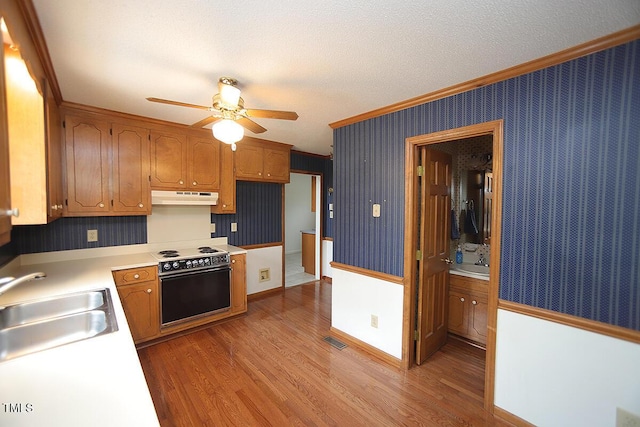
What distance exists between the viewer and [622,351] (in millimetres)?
1494

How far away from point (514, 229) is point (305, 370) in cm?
206

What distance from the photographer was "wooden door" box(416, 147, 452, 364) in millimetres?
2490

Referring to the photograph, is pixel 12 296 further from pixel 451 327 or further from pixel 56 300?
pixel 451 327

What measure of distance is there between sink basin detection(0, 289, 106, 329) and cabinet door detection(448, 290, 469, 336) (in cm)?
319

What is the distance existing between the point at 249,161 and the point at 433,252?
2.60 metres

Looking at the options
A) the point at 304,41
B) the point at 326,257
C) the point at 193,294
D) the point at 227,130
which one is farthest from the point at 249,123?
the point at 326,257

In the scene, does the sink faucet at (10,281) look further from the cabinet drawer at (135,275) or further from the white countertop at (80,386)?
the cabinet drawer at (135,275)

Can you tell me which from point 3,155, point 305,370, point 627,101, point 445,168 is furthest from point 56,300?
point 627,101

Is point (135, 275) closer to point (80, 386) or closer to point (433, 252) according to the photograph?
point (80, 386)

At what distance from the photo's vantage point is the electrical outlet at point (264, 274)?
4.23m

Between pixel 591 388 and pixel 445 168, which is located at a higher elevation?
pixel 445 168

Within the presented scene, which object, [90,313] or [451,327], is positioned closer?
[90,313]

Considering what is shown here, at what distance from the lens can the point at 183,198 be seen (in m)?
3.14

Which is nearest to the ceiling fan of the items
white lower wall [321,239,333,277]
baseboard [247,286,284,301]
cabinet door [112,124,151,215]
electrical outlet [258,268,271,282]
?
cabinet door [112,124,151,215]
